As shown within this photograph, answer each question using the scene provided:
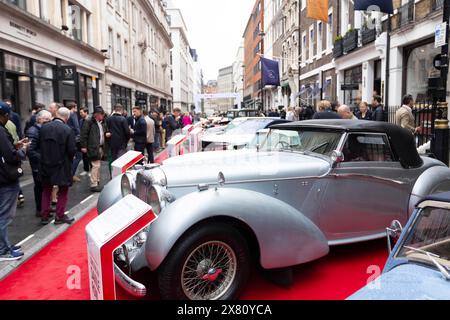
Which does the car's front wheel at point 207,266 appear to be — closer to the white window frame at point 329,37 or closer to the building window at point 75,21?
the building window at point 75,21

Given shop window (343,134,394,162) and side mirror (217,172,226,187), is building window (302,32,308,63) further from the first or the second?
side mirror (217,172,226,187)

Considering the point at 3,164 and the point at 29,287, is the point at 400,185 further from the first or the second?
the point at 3,164

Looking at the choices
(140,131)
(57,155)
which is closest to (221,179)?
(57,155)

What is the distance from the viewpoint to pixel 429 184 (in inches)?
182

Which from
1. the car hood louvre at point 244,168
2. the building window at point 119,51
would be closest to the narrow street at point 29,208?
the car hood louvre at point 244,168

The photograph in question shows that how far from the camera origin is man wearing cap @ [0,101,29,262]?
447cm

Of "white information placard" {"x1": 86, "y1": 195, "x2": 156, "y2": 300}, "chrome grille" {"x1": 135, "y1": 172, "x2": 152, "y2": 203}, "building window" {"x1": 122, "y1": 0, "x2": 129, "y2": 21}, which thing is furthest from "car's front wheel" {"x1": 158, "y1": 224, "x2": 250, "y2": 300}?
"building window" {"x1": 122, "y1": 0, "x2": 129, "y2": 21}

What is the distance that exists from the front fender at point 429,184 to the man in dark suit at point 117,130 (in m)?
6.58

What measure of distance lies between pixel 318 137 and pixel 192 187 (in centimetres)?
177

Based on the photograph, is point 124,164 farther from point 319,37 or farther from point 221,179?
point 319,37

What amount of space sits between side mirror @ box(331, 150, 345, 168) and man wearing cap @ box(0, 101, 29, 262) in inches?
142

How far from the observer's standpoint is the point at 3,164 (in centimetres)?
448

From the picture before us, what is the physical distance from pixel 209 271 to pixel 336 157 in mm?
1858

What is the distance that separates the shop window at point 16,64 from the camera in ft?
40.8
